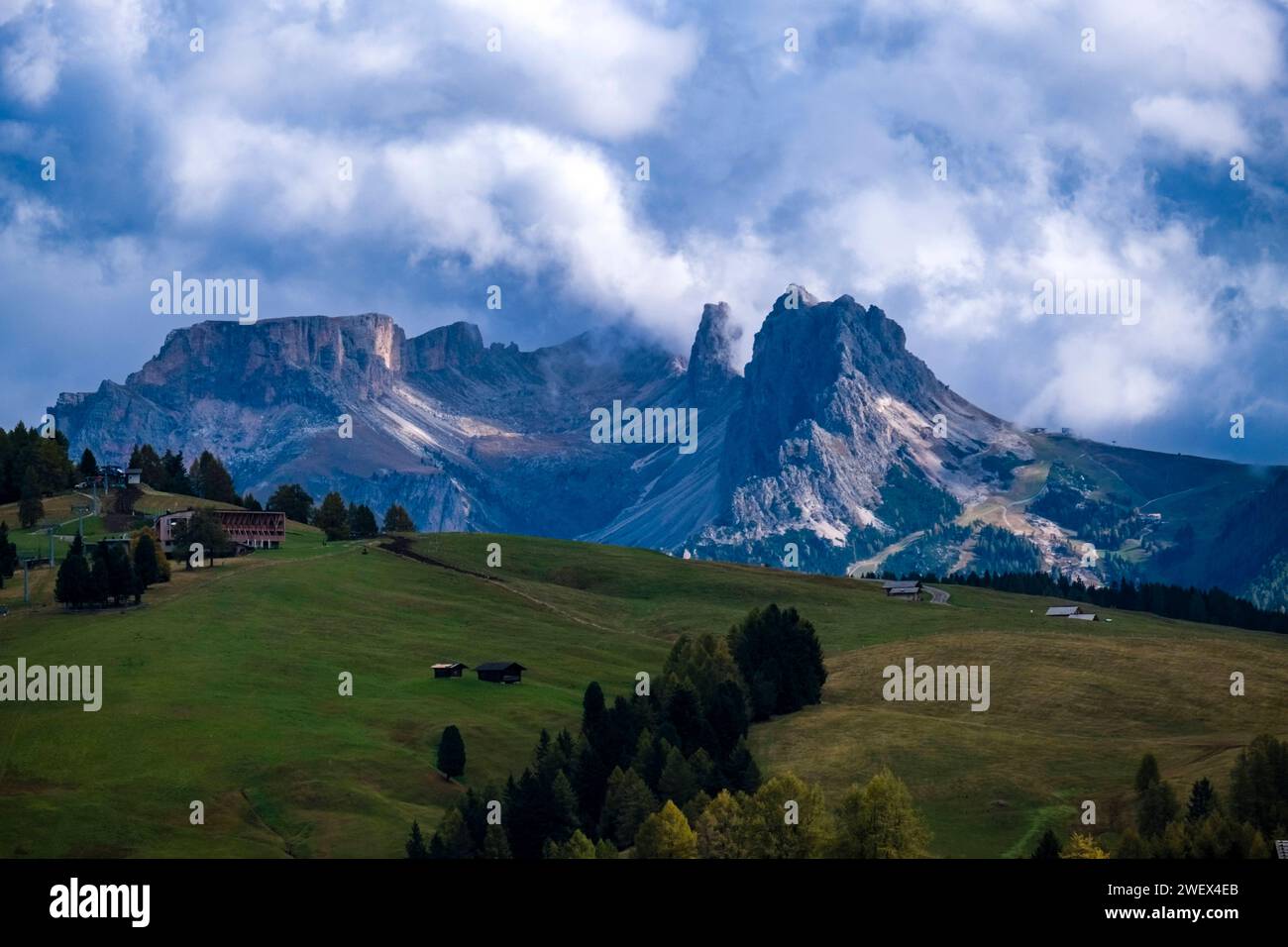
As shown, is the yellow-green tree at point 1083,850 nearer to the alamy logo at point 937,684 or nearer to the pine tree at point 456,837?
the pine tree at point 456,837

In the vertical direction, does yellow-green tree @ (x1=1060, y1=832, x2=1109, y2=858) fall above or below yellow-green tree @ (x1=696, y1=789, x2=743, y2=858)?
below

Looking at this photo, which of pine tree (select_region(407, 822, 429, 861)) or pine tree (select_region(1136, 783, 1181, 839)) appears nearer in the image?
pine tree (select_region(1136, 783, 1181, 839))

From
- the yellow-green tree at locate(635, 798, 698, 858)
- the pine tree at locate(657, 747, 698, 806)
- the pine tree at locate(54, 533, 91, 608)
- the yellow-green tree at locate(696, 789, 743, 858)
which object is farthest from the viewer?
the pine tree at locate(54, 533, 91, 608)

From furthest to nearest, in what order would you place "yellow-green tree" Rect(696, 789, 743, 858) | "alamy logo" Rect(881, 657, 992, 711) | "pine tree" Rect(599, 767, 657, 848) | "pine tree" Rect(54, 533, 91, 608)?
"pine tree" Rect(54, 533, 91, 608) < "alamy logo" Rect(881, 657, 992, 711) < "pine tree" Rect(599, 767, 657, 848) < "yellow-green tree" Rect(696, 789, 743, 858)

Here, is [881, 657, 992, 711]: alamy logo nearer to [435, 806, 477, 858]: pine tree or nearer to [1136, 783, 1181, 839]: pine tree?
[1136, 783, 1181, 839]: pine tree

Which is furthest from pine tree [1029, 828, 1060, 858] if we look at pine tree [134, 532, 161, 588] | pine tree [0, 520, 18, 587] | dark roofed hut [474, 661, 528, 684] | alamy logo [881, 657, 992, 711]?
pine tree [0, 520, 18, 587]

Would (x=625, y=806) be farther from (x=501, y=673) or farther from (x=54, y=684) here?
(x=54, y=684)

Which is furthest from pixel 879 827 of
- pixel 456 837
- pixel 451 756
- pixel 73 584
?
pixel 73 584

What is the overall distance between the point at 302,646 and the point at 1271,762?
326ft

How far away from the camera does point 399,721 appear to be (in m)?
147
